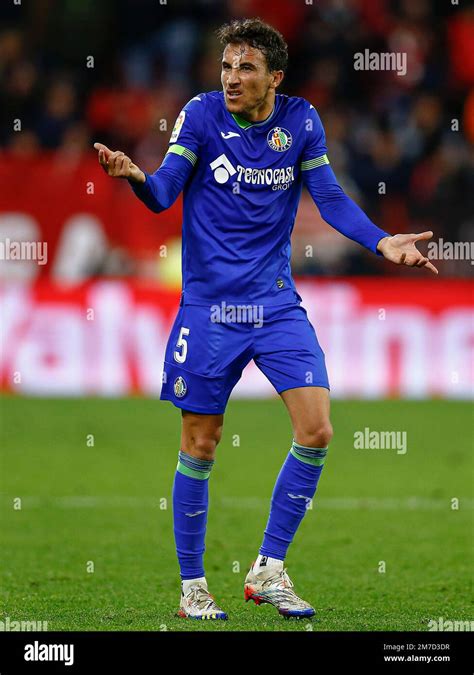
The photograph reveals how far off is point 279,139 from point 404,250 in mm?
800

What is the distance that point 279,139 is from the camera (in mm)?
6102

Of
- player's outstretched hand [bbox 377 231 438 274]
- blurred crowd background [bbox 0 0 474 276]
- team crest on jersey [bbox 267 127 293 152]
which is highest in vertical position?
blurred crowd background [bbox 0 0 474 276]

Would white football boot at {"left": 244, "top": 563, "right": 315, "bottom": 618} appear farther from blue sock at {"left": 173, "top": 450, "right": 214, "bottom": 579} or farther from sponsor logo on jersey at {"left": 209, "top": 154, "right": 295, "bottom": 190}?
sponsor logo on jersey at {"left": 209, "top": 154, "right": 295, "bottom": 190}

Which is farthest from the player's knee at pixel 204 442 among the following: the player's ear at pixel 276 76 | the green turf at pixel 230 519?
the player's ear at pixel 276 76

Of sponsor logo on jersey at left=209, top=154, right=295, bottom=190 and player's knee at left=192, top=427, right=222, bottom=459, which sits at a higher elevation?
sponsor logo on jersey at left=209, top=154, right=295, bottom=190

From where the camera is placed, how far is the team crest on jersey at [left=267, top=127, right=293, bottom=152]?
6086 mm

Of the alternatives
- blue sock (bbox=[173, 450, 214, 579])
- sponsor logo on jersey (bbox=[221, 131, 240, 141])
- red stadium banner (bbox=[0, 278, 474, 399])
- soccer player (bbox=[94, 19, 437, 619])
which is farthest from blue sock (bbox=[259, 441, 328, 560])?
red stadium banner (bbox=[0, 278, 474, 399])

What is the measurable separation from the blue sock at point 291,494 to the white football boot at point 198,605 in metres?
0.34

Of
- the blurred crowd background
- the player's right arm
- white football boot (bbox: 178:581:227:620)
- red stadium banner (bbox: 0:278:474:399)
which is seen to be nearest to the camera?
the player's right arm

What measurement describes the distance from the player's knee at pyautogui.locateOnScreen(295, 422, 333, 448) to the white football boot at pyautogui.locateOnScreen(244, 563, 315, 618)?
1.94ft

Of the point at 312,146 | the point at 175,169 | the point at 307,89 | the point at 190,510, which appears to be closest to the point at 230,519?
the point at 190,510

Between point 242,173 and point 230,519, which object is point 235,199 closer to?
point 242,173
